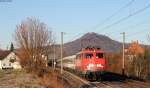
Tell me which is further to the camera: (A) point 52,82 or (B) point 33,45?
(B) point 33,45

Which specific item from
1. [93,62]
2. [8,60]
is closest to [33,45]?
[93,62]

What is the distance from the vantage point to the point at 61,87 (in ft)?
112

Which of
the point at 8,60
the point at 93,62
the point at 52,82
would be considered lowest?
the point at 52,82

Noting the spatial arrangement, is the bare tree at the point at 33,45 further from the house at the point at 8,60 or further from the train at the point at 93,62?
the house at the point at 8,60

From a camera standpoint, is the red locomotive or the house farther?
the house

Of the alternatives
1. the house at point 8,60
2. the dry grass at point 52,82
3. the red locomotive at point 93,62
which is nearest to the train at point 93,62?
the red locomotive at point 93,62

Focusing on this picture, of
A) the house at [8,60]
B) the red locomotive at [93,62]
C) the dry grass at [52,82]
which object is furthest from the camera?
the house at [8,60]

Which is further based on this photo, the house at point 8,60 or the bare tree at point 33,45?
the house at point 8,60

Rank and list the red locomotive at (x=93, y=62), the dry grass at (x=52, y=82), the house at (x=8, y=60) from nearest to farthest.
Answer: the dry grass at (x=52, y=82) < the red locomotive at (x=93, y=62) < the house at (x=8, y=60)

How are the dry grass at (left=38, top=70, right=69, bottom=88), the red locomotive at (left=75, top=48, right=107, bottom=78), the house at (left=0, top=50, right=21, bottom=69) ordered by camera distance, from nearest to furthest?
the dry grass at (left=38, top=70, right=69, bottom=88), the red locomotive at (left=75, top=48, right=107, bottom=78), the house at (left=0, top=50, right=21, bottom=69)

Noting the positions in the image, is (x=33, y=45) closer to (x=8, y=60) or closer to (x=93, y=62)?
(x=93, y=62)

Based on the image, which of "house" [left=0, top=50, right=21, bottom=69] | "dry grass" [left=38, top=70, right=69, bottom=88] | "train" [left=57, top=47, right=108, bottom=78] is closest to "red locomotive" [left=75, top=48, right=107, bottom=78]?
"train" [left=57, top=47, right=108, bottom=78]

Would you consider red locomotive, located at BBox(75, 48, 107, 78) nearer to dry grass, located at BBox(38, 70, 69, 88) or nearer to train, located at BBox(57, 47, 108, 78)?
train, located at BBox(57, 47, 108, 78)

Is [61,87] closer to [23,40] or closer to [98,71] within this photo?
[98,71]
